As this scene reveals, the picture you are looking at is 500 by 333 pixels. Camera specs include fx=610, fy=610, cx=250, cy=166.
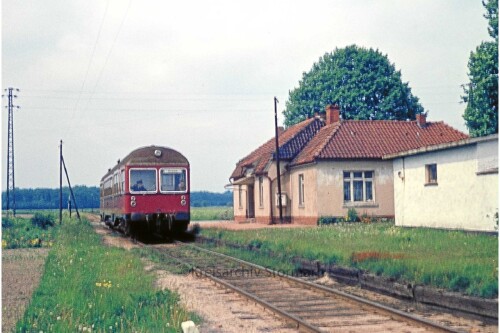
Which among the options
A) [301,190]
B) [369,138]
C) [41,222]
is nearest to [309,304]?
[301,190]

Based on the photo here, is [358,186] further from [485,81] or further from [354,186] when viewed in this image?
[485,81]

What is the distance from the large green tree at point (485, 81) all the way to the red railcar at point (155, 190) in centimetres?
1509

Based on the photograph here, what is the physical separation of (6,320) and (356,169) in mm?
23339

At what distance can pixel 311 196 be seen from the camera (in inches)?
1149

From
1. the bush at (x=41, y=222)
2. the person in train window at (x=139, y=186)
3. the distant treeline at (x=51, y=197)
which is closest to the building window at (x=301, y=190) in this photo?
the person in train window at (x=139, y=186)

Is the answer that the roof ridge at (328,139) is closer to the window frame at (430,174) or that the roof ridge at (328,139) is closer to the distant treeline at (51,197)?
the window frame at (430,174)

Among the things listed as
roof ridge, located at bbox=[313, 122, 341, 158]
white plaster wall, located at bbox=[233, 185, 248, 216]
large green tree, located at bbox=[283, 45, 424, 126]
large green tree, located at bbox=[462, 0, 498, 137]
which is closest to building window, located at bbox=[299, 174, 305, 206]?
roof ridge, located at bbox=[313, 122, 341, 158]

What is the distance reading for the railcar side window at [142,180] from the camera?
22.2m

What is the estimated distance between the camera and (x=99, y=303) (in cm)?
862

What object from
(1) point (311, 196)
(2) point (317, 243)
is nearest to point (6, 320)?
(2) point (317, 243)

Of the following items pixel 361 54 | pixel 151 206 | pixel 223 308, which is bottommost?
pixel 223 308

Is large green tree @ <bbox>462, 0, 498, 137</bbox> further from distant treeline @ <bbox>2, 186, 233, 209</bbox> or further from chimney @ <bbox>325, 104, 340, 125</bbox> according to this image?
distant treeline @ <bbox>2, 186, 233, 209</bbox>

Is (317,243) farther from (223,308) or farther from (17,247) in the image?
(17,247)

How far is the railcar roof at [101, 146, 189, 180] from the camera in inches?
880
